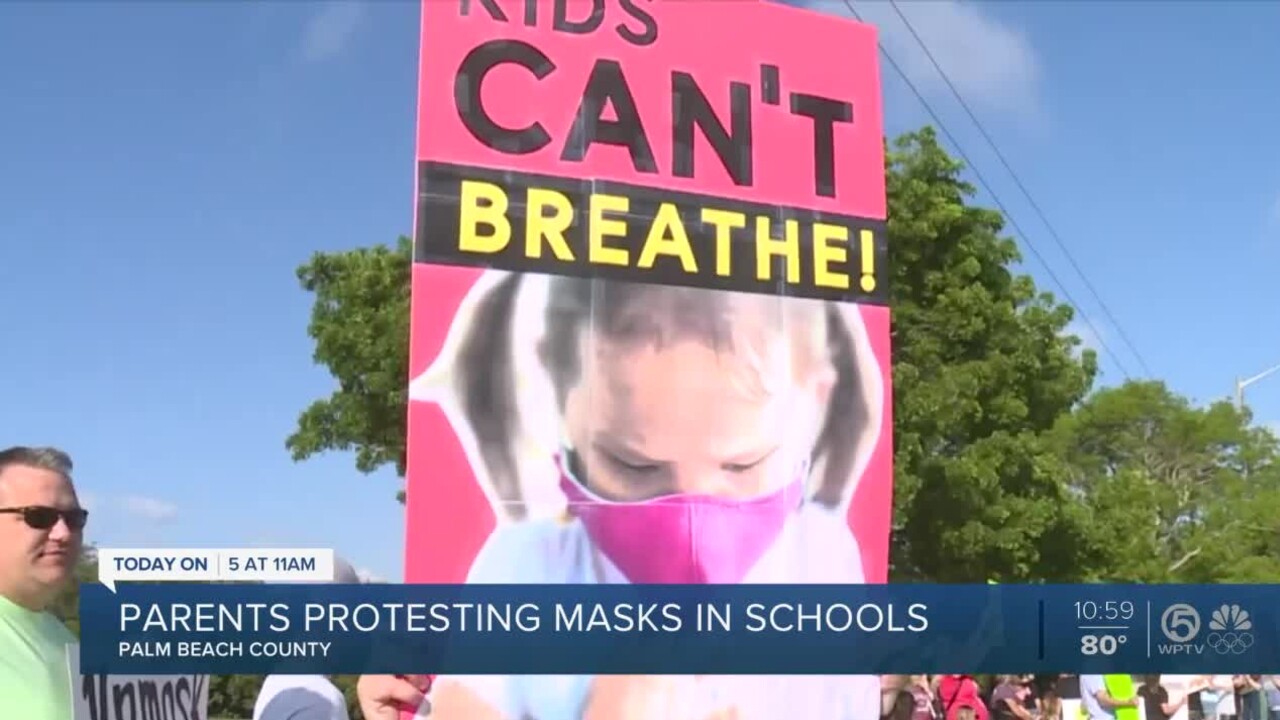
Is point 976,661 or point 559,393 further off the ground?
point 559,393

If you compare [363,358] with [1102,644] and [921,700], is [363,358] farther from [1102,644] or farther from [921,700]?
[1102,644]

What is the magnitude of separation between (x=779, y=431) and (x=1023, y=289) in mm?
11405

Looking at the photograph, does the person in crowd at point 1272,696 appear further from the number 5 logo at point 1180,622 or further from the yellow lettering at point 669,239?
the yellow lettering at point 669,239

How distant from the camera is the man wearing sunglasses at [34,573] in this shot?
12.9 feet

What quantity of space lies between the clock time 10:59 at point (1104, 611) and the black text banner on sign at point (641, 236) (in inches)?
113

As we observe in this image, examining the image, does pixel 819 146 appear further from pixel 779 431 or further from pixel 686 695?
pixel 686 695

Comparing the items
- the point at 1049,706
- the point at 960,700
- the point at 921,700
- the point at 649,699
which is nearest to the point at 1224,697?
the point at 1049,706

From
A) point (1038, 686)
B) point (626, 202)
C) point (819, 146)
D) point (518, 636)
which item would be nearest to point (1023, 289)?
point (1038, 686)

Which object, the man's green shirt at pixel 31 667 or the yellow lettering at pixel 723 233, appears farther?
the yellow lettering at pixel 723 233

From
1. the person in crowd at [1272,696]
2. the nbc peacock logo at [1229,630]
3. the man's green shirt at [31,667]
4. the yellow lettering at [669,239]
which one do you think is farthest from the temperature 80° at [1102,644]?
the man's green shirt at [31,667]

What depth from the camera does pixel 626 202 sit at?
9367mm

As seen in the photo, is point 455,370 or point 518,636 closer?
point 518,636

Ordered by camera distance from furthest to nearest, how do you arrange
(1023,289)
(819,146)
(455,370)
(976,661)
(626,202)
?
(1023,289)
(819,146)
(626,202)
(455,370)
(976,661)

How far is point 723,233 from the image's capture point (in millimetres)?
9617
